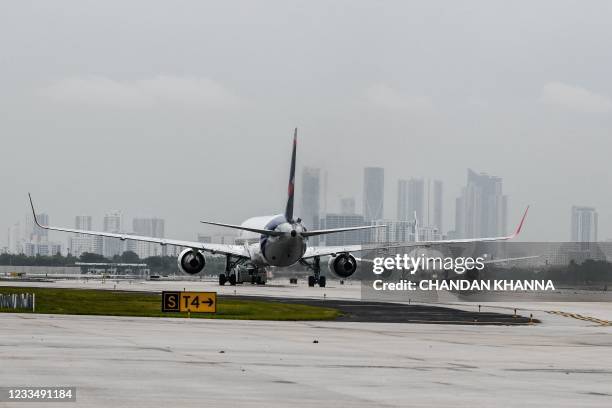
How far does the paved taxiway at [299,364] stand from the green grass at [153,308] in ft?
Result: 24.6

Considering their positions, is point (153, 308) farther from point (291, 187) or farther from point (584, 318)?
point (291, 187)

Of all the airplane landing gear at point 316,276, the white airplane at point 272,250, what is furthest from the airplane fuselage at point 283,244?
the airplane landing gear at point 316,276

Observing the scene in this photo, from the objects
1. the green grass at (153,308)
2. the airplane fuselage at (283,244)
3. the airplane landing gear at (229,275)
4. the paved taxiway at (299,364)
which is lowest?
the paved taxiway at (299,364)

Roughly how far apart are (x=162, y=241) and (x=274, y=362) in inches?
3254

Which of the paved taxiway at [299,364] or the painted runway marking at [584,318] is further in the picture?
the painted runway marking at [584,318]

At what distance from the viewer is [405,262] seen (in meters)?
111

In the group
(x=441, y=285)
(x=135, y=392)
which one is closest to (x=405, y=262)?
(x=441, y=285)

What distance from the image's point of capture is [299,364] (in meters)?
30.9

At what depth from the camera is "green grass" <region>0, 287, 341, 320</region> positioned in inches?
2237

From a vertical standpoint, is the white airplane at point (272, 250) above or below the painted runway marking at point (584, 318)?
above

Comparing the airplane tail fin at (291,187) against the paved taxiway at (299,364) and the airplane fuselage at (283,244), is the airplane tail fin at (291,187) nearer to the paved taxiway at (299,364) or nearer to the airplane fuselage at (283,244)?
the airplane fuselage at (283,244)

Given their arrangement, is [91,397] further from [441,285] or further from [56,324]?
[441,285]

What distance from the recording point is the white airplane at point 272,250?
98000 millimetres

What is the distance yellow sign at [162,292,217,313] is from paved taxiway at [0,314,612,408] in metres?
7.80
